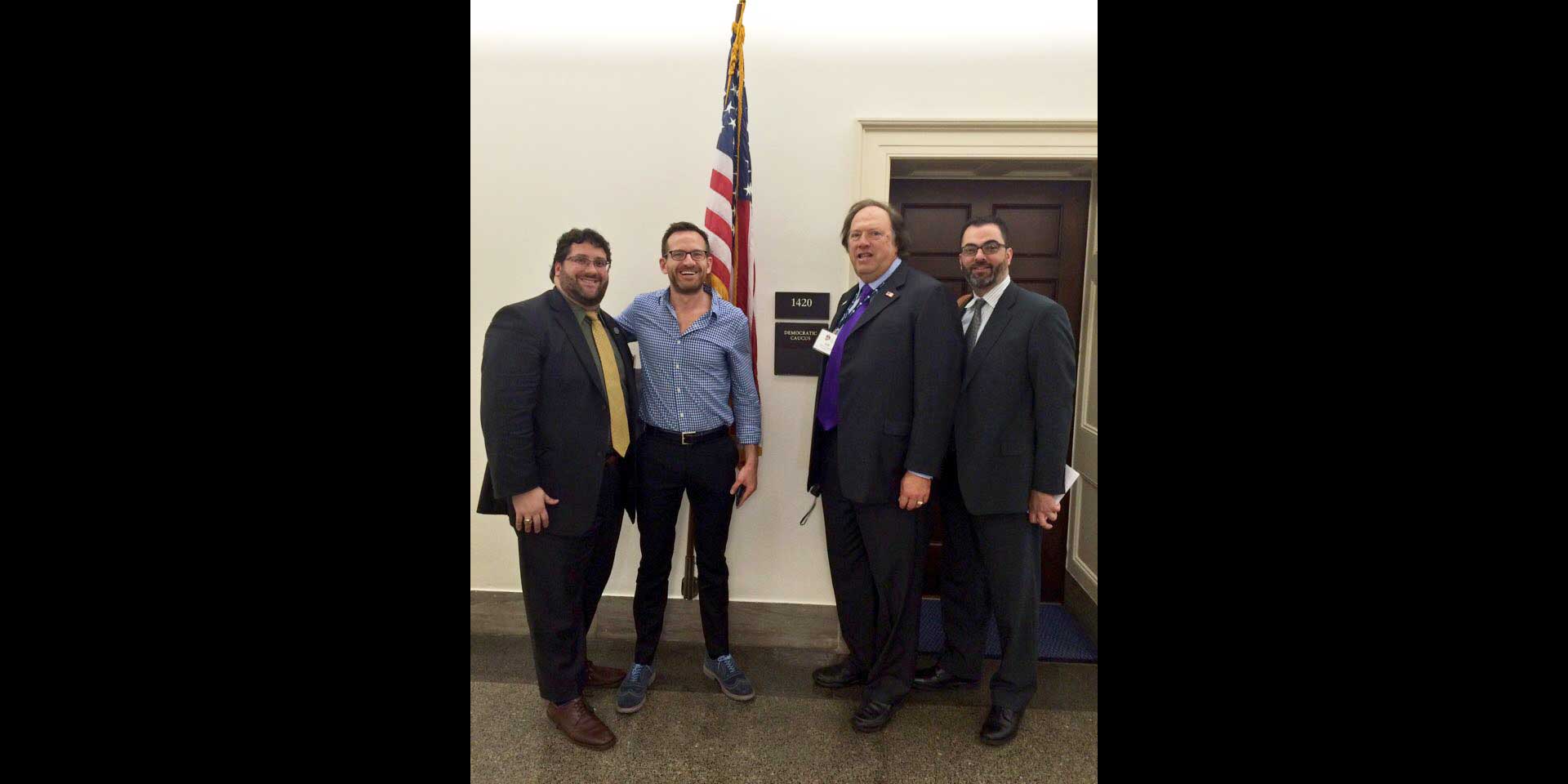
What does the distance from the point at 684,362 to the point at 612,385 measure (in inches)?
9.9

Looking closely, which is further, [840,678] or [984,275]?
[840,678]

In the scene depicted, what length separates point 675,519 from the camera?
7.24ft

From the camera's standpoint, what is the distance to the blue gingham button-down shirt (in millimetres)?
2107

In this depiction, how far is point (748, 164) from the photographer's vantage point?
242 cm

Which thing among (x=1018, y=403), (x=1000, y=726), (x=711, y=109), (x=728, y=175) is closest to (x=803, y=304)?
(x=728, y=175)

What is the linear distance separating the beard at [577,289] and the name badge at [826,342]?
0.74 meters

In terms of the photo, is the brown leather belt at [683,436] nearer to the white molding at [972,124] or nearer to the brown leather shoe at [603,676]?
the brown leather shoe at [603,676]

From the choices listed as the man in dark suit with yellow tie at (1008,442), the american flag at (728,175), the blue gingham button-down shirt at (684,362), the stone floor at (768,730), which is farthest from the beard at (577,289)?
the man in dark suit with yellow tie at (1008,442)

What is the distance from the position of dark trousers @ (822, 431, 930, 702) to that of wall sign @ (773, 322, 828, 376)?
51 centimetres

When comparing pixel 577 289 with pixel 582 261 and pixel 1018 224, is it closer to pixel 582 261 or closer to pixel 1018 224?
pixel 582 261

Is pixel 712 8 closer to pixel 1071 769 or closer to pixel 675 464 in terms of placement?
pixel 675 464

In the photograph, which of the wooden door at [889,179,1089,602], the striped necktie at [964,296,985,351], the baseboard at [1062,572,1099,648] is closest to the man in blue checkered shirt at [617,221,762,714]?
the striped necktie at [964,296,985,351]

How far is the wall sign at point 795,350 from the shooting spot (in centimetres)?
256
